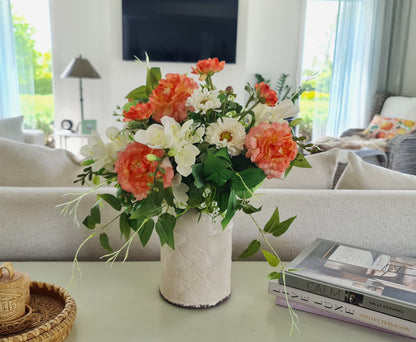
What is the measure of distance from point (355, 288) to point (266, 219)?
0.33 m

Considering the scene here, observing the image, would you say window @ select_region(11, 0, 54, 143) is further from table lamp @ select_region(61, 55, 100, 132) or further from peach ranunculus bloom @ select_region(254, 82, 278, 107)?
peach ranunculus bloom @ select_region(254, 82, 278, 107)

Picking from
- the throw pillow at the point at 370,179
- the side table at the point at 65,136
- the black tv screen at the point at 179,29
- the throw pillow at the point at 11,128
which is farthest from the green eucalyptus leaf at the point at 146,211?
the black tv screen at the point at 179,29

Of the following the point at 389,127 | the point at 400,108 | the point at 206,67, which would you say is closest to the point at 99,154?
the point at 206,67

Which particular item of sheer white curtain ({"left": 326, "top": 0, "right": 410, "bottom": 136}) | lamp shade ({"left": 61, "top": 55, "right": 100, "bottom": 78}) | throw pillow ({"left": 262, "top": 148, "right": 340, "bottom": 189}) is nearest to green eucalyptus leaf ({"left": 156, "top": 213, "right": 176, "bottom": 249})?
throw pillow ({"left": 262, "top": 148, "right": 340, "bottom": 189})

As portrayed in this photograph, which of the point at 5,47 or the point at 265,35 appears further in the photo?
the point at 265,35

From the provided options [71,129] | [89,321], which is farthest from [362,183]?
[71,129]

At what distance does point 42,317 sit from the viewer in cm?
71

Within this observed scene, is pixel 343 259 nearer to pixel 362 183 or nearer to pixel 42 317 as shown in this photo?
pixel 362 183

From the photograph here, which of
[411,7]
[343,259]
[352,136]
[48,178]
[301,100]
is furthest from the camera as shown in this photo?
[301,100]

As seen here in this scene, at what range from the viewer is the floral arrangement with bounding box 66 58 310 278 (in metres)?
0.61

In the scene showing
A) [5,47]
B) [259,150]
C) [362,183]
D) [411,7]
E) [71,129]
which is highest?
[411,7]

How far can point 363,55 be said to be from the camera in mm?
4676

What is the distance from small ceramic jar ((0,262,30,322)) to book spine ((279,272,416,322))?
0.46 meters

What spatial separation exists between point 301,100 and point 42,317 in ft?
14.8
